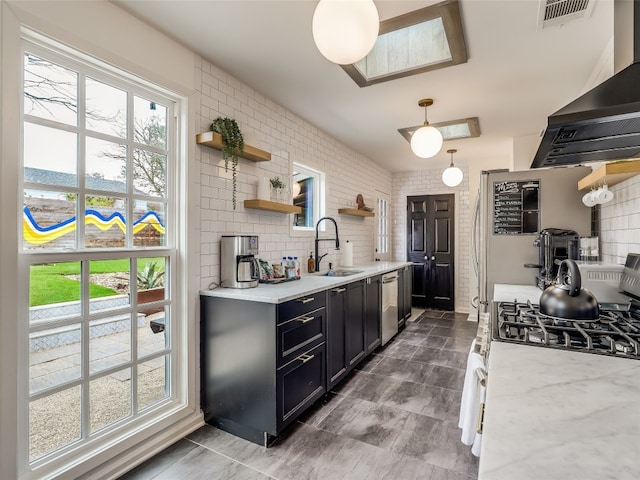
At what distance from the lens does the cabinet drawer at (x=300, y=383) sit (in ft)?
6.89

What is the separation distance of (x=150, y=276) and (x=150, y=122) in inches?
39.4

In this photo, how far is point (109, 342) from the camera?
6.25 ft

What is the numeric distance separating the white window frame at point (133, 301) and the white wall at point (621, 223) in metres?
2.87

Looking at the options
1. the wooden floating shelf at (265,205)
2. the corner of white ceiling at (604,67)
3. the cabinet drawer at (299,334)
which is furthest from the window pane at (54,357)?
the corner of white ceiling at (604,67)

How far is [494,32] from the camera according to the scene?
2.06 meters

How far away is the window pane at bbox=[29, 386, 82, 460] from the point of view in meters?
1.61

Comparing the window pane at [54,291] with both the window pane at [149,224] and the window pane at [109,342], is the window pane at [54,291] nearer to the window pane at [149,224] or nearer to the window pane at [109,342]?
the window pane at [109,342]

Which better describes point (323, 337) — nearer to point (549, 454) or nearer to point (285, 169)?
point (285, 169)

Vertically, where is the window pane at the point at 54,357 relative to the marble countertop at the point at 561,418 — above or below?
below

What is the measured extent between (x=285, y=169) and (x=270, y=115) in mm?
518

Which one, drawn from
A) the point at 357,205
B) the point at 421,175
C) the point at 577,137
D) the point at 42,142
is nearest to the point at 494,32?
the point at 577,137

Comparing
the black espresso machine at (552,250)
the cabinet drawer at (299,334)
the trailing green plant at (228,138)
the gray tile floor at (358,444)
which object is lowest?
the gray tile floor at (358,444)

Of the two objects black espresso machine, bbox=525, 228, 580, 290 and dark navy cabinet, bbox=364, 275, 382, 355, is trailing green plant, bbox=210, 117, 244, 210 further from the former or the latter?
black espresso machine, bbox=525, 228, 580, 290

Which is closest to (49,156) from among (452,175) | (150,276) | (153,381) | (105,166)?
(105,166)
